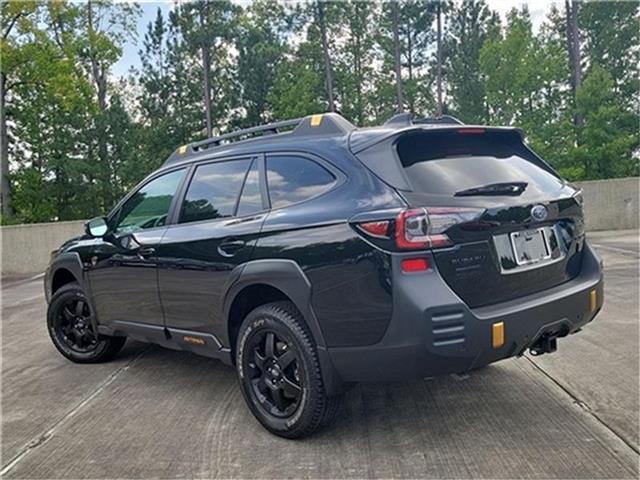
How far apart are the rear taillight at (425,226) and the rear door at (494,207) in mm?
Answer: 17

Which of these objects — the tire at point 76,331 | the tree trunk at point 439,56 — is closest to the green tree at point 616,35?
the tree trunk at point 439,56

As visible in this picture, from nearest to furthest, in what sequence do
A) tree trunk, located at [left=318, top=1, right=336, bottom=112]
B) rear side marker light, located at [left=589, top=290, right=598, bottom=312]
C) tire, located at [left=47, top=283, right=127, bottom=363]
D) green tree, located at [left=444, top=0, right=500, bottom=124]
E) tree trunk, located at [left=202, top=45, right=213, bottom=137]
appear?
rear side marker light, located at [left=589, top=290, right=598, bottom=312]
tire, located at [left=47, top=283, right=127, bottom=363]
tree trunk, located at [left=202, top=45, right=213, bottom=137]
green tree, located at [left=444, top=0, right=500, bottom=124]
tree trunk, located at [left=318, top=1, right=336, bottom=112]

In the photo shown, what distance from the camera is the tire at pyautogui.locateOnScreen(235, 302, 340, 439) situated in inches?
118

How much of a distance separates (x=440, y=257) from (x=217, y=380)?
2363 millimetres

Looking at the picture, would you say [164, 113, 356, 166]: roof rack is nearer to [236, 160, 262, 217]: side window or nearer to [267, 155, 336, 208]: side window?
[267, 155, 336, 208]: side window

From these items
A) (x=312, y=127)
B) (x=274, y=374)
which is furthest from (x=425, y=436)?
(x=312, y=127)

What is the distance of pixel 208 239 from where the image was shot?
3.58 metres

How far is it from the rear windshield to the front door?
74.1 inches

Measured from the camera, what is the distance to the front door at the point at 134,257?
4.08m

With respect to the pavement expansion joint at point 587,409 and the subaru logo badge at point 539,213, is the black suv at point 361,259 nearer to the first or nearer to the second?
the subaru logo badge at point 539,213

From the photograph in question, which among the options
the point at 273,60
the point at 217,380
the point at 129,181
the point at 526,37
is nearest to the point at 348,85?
the point at 273,60

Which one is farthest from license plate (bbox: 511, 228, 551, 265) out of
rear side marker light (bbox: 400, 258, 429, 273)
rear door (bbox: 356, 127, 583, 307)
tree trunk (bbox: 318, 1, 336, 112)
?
tree trunk (bbox: 318, 1, 336, 112)

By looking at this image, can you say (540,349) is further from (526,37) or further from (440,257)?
(526,37)

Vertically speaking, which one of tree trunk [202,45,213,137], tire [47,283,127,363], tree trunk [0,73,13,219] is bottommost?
tire [47,283,127,363]
